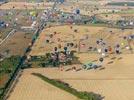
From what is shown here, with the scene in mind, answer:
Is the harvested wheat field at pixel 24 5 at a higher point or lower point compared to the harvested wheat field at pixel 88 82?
higher

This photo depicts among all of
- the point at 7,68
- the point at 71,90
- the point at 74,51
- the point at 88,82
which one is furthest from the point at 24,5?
the point at 71,90

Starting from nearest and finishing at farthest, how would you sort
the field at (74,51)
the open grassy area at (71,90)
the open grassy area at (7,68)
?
the open grassy area at (71,90) < the field at (74,51) < the open grassy area at (7,68)

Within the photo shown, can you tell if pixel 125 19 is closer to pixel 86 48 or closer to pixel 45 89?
pixel 86 48

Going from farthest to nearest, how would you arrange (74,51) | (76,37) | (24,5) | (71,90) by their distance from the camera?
1. (24,5)
2. (76,37)
3. (74,51)
4. (71,90)

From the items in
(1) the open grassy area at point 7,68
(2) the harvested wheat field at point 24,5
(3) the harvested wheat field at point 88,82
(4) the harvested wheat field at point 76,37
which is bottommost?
(3) the harvested wheat field at point 88,82

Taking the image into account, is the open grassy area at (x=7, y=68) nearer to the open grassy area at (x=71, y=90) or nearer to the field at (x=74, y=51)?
the field at (x=74, y=51)

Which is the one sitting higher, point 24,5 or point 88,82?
point 24,5

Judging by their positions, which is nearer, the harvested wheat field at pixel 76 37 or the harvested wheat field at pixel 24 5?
the harvested wheat field at pixel 76 37

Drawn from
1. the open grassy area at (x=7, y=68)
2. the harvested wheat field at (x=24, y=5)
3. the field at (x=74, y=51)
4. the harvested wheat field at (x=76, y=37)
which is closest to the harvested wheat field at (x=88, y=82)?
the field at (x=74, y=51)

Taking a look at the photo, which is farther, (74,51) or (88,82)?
(74,51)

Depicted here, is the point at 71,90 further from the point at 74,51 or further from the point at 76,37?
the point at 76,37

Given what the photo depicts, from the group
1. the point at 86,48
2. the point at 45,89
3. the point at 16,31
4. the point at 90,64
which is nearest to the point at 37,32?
the point at 16,31
